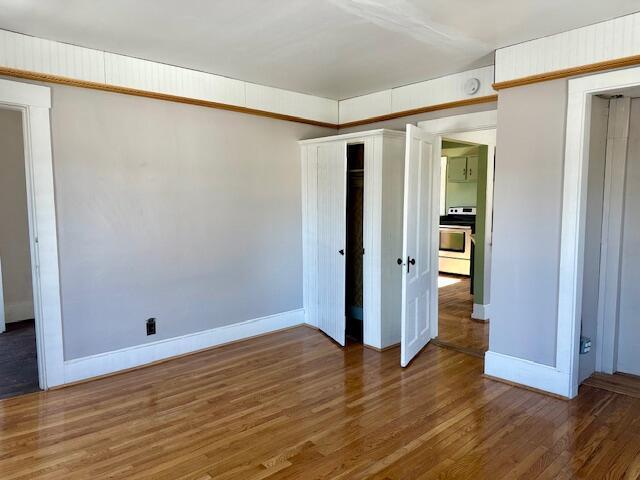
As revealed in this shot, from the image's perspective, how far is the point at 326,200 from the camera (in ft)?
15.0

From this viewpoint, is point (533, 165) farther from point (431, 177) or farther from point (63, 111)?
point (63, 111)

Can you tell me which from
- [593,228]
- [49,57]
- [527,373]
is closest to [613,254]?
[593,228]

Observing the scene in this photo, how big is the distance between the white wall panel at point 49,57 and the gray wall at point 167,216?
5.4 inches

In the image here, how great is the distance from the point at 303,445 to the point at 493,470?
1.04m

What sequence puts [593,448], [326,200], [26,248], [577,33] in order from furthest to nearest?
[26,248] < [326,200] < [577,33] < [593,448]

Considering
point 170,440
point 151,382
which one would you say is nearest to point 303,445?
point 170,440

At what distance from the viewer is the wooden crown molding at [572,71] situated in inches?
109

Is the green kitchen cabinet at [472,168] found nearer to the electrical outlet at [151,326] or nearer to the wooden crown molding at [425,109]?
the wooden crown molding at [425,109]

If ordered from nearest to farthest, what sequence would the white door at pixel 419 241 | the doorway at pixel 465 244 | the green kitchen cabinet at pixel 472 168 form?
the white door at pixel 419 241 < the doorway at pixel 465 244 < the green kitchen cabinet at pixel 472 168

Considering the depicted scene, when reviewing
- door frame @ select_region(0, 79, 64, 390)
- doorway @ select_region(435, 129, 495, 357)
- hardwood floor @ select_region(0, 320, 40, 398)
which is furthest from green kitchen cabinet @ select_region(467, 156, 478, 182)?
hardwood floor @ select_region(0, 320, 40, 398)

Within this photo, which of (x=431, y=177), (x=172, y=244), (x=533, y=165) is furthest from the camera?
(x=431, y=177)

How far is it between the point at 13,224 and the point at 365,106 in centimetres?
435

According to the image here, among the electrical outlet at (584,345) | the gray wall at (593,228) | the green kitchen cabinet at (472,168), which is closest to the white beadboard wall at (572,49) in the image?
the gray wall at (593,228)

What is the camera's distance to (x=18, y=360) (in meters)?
3.94
